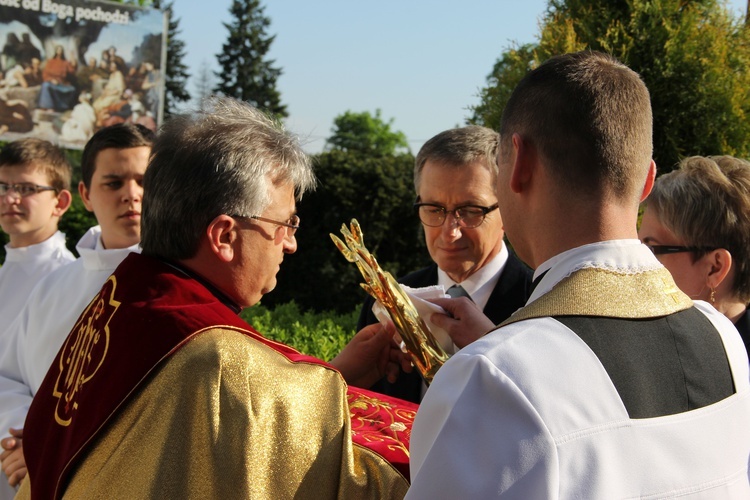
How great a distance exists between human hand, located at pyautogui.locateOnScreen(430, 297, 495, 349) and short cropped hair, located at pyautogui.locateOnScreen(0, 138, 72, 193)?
3.07 meters

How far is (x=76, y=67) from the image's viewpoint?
20.8 meters

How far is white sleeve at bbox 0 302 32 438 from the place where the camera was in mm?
3471

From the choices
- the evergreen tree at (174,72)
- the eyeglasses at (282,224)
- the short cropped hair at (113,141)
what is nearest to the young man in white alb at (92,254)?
the short cropped hair at (113,141)

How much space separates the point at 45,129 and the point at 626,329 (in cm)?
2082

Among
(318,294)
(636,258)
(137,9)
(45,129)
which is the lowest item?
(318,294)

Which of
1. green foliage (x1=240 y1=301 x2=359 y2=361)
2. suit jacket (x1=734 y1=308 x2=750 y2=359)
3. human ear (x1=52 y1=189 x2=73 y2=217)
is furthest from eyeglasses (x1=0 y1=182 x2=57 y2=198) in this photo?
suit jacket (x1=734 y1=308 x2=750 y2=359)

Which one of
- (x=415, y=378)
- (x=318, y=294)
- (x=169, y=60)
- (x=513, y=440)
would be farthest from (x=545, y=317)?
(x=169, y=60)

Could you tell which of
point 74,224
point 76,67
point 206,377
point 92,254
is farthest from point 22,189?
point 76,67

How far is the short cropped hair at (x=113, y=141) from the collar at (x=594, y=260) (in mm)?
2589

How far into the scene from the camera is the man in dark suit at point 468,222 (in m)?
3.39

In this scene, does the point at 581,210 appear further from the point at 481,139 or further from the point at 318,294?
the point at 318,294

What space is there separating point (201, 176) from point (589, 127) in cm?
111

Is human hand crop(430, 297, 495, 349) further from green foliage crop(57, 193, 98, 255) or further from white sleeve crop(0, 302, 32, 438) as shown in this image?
green foliage crop(57, 193, 98, 255)

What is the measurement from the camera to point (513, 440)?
56.9 inches
